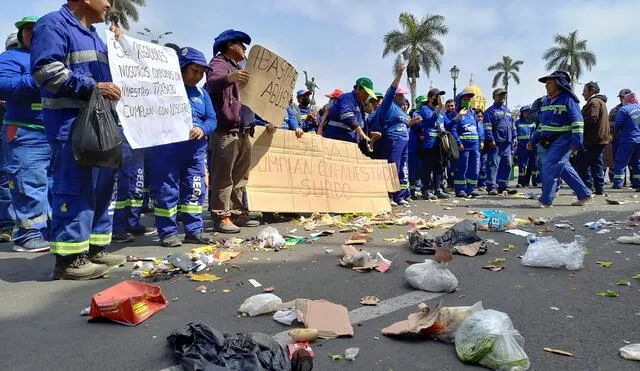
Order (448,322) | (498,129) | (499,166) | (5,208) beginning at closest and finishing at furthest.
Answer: (448,322) < (5,208) < (498,129) < (499,166)

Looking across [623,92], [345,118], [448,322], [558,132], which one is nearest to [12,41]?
[345,118]

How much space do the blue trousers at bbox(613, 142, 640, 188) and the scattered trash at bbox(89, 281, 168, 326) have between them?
1155 cm

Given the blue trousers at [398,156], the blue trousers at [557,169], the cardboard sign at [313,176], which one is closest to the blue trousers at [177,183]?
the cardboard sign at [313,176]

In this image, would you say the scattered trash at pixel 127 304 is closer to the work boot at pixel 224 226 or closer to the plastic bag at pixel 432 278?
the plastic bag at pixel 432 278

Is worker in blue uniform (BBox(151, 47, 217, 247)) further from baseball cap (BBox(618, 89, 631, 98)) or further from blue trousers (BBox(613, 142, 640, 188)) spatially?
baseball cap (BBox(618, 89, 631, 98))

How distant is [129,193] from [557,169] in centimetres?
637

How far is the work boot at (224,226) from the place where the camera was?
5457 millimetres

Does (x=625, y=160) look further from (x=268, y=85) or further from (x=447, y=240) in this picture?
(x=268, y=85)

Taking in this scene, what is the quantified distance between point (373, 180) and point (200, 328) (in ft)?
18.2

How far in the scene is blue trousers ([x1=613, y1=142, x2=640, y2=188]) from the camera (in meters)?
10.9

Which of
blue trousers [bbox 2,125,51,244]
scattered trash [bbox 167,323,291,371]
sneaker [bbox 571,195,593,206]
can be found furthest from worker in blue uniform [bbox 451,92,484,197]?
scattered trash [bbox 167,323,291,371]

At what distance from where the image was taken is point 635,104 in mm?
10977

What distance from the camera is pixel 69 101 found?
11.2ft

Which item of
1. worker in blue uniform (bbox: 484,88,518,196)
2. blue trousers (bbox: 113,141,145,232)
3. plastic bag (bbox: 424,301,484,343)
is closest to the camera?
plastic bag (bbox: 424,301,484,343)
